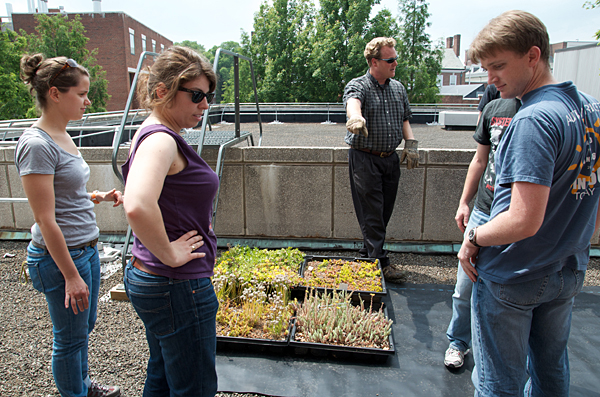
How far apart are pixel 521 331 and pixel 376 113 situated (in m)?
2.70

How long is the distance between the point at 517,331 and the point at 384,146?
2.58 meters

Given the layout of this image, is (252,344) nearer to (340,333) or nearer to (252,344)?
(252,344)

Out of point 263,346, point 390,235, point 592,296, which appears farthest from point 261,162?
point 592,296

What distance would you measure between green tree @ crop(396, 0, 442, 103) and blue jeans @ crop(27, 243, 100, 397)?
3829 centimetres

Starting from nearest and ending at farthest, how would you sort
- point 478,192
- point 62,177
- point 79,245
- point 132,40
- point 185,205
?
point 185,205, point 62,177, point 79,245, point 478,192, point 132,40

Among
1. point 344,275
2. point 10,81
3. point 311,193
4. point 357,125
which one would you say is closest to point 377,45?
point 357,125

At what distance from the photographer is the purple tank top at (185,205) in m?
1.49

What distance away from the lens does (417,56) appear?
3888 centimetres

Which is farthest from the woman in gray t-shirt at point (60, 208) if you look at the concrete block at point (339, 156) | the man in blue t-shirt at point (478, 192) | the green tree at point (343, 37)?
the green tree at point (343, 37)

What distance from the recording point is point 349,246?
521 cm

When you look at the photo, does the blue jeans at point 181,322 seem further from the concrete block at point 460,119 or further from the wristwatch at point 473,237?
the concrete block at point 460,119

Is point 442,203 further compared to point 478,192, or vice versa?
point 442,203

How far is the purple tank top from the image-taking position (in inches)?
58.5

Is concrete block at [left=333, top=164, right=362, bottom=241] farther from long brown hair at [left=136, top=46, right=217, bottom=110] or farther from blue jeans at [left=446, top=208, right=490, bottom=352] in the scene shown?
long brown hair at [left=136, top=46, right=217, bottom=110]
